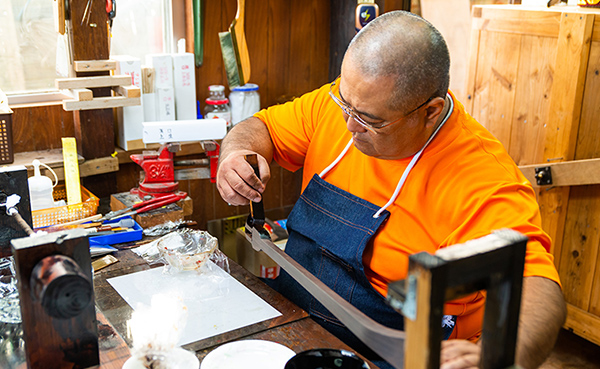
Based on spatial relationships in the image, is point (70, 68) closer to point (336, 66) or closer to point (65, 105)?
point (65, 105)

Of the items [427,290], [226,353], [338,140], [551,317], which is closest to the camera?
[427,290]

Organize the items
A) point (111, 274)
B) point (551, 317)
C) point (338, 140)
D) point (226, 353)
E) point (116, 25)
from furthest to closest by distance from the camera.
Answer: point (116, 25) → point (338, 140) → point (111, 274) → point (226, 353) → point (551, 317)

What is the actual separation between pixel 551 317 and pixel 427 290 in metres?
0.55

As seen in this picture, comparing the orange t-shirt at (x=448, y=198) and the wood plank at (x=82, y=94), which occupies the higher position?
the wood plank at (x=82, y=94)

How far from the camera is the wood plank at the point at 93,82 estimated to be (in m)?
2.33

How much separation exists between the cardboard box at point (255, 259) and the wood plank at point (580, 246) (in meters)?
1.42

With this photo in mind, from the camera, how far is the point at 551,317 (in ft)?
3.85

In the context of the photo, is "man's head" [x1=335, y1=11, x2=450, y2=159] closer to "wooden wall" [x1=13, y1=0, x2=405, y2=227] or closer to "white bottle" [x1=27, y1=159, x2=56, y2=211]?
"white bottle" [x1=27, y1=159, x2=56, y2=211]

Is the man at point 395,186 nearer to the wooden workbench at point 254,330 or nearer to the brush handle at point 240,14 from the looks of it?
the wooden workbench at point 254,330

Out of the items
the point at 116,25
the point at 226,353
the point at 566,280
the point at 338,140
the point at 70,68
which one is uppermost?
the point at 116,25

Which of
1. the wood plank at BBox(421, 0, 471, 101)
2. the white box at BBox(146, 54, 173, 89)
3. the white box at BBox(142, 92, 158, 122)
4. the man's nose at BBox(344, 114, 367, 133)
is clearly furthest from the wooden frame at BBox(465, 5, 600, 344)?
the white box at BBox(142, 92, 158, 122)

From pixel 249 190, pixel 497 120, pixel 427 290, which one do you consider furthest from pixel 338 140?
pixel 497 120

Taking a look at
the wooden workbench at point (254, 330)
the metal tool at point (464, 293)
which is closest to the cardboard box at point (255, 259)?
the wooden workbench at point (254, 330)

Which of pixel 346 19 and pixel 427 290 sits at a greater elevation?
pixel 346 19
